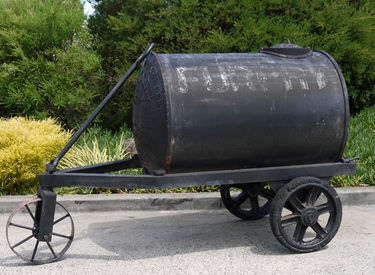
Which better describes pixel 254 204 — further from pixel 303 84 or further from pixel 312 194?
pixel 303 84

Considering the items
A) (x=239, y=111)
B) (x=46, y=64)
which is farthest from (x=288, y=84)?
(x=46, y=64)

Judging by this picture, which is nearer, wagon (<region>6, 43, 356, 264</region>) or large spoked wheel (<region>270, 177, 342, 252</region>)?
wagon (<region>6, 43, 356, 264</region>)

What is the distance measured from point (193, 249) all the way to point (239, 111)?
4.12 ft

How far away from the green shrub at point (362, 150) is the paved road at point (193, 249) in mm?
672

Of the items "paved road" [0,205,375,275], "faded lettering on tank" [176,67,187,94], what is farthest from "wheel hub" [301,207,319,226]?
"faded lettering on tank" [176,67,187,94]

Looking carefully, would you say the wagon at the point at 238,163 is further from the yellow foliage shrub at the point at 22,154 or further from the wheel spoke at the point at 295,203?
the yellow foliage shrub at the point at 22,154

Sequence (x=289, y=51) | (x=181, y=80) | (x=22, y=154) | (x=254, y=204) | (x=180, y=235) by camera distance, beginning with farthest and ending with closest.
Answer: (x=22, y=154)
(x=254, y=204)
(x=180, y=235)
(x=289, y=51)
(x=181, y=80)

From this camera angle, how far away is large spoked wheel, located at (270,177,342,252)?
152 inches

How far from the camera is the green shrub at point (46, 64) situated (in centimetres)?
808

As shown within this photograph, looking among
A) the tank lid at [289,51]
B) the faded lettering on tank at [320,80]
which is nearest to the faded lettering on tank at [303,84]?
the faded lettering on tank at [320,80]

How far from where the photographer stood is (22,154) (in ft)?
18.9

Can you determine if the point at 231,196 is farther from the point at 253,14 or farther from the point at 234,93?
the point at 253,14

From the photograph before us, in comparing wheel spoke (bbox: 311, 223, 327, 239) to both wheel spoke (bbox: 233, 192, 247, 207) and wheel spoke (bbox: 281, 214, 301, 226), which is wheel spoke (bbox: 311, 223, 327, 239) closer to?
wheel spoke (bbox: 281, 214, 301, 226)

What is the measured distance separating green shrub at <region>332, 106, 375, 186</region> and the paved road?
0.67 m
